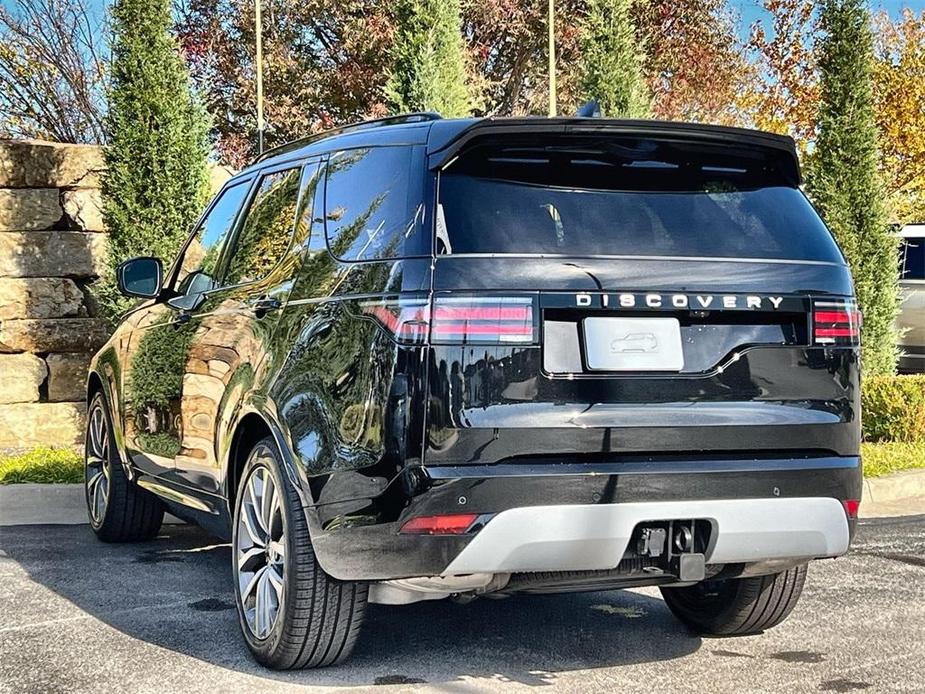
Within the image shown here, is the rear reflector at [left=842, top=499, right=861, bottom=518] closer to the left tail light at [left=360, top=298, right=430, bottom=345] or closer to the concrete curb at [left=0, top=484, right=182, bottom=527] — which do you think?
the left tail light at [left=360, top=298, right=430, bottom=345]

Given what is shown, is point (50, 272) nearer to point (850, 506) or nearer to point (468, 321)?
point (468, 321)

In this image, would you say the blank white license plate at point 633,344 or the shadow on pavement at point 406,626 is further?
the shadow on pavement at point 406,626

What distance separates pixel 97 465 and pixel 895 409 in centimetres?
676

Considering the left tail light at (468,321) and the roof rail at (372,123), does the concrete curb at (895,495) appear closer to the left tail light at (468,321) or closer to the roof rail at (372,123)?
the roof rail at (372,123)

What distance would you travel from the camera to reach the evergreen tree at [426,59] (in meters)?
15.9

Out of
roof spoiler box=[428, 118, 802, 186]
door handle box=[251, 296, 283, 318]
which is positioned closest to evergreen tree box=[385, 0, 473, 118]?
door handle box=[251, 296, 283, 318]

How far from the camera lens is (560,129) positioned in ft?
12.9

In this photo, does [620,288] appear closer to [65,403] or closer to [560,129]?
[560,129]

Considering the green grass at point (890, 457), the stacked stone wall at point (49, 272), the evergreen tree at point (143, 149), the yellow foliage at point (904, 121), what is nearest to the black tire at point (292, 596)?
the green grass at point (890, 457)

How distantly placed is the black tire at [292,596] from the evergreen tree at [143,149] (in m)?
6.98

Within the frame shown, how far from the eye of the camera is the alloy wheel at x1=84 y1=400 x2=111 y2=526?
6824 millimetres

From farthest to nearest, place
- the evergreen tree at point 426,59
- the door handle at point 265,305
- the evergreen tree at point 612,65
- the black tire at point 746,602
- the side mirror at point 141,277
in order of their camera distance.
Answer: the evergreen tree at point 612,65, the evergreen tree at point 426,59, the side mirror at point 141,277, the black tire at point 746,602, the door handle at point 265,305

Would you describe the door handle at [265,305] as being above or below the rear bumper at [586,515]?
above

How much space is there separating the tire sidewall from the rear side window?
0.76 m
